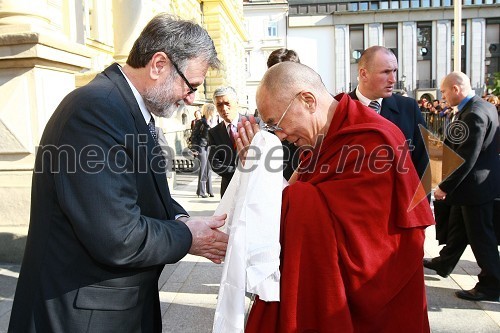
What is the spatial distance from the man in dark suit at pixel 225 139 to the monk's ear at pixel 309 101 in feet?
7.64

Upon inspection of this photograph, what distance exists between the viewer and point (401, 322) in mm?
1829

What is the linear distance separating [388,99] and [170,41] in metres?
2.45

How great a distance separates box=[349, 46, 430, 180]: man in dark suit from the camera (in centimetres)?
369

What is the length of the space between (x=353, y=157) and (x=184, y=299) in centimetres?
282

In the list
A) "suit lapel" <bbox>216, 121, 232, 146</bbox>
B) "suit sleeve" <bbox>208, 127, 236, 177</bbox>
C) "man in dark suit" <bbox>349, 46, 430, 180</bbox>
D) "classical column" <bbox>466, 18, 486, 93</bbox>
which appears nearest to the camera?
"man in dark suit" <bbox>349, 46, 430, 180</bbox>

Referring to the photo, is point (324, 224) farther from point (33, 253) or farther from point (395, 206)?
point (33, 253)

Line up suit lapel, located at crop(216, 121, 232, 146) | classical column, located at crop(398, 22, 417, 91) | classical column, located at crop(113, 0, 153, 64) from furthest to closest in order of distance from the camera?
classical column, located at crop(398, 22, 417, 91) → classical column, located at crop(113, 0, 153, 64) → suit lapel, located at crop(216, 121, 232, 146)

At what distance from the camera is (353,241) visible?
5.53ft

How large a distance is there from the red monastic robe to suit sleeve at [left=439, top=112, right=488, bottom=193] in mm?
2379

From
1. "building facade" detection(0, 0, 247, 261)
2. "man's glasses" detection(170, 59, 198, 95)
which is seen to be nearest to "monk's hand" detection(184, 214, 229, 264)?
"man's glasses" detection(170, 59, 198, 95)

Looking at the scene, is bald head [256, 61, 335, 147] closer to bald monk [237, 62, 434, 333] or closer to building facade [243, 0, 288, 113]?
bald monk [237, 62, 434, 333]

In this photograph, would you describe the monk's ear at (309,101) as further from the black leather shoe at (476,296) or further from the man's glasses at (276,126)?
the black leather shoe at (476,296)

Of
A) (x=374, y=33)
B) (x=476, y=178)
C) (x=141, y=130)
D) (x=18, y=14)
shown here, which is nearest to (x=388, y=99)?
(x=476, y=178)

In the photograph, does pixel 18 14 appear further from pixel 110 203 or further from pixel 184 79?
pixel 110 203
